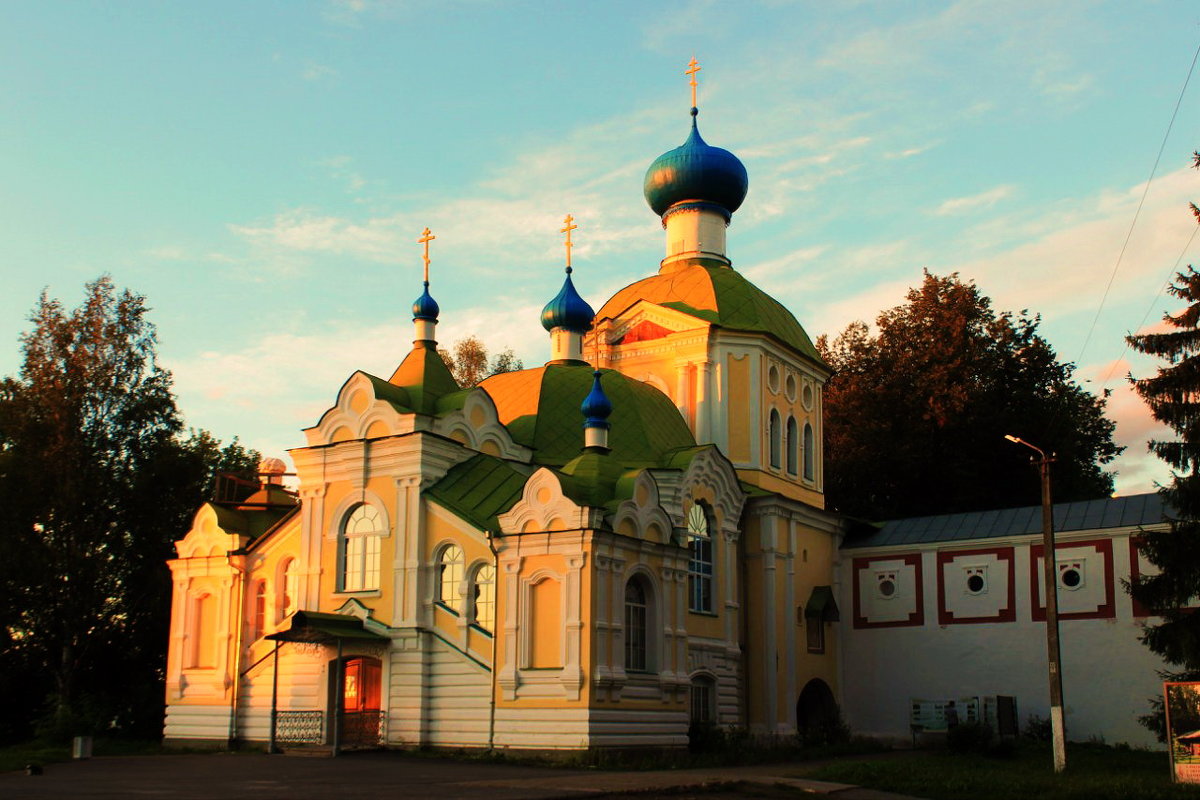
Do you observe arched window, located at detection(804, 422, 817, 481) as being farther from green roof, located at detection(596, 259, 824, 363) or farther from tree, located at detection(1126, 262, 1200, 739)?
tree, located at detection(1126, 262, 1200, 739)

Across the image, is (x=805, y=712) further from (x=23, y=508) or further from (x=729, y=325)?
(x=23, y=508)

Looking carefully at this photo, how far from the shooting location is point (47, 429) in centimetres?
2577

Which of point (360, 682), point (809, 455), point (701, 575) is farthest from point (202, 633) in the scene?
point (809, 455)

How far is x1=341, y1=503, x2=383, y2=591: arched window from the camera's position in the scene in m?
20.7

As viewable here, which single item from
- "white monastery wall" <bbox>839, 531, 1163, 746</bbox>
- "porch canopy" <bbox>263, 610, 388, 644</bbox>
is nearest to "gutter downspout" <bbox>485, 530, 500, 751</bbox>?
"porch canopy" <bbox>263, 610, 388, 644</bbox>

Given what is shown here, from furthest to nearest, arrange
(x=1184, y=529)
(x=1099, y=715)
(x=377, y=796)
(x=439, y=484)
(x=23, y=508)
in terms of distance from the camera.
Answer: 1. (x=23, y=508)
2. (x=1099, y=715)
3. (x=439, y=484)
4. (x=1184, y=529)
5. (x=377, y=796)

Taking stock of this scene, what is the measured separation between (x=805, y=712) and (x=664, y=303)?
9.64 m

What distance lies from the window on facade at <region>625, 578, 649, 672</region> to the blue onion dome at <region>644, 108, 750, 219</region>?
1228 centimetres

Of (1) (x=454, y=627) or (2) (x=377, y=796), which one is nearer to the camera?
(2) (x=377, y=796)

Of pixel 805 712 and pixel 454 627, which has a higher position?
pixel 454 627

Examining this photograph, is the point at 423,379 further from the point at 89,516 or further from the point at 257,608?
the point at 89,516

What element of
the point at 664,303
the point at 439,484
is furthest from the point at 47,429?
the point at 664,303

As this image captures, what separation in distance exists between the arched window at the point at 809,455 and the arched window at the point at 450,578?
11240mm

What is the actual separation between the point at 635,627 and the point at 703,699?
Result: 3.70 m
